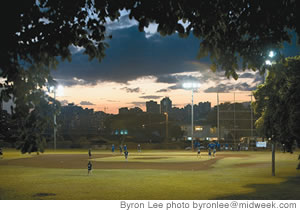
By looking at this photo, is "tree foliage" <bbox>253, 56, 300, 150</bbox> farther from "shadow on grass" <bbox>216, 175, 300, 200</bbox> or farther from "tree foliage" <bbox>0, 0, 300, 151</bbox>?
"tree foliage" <bbox>0, 0, 300, 151</bbox>

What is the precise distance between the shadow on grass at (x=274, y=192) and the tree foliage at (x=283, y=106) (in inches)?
117

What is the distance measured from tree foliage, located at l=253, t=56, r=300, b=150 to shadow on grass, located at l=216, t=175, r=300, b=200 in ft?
9.76

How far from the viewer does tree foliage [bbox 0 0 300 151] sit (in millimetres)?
8555

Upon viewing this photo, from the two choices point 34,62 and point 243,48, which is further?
point 243,48

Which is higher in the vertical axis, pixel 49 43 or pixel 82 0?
pixel 82 0

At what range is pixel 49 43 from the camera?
366 inches

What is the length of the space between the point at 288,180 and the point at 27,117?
19.3 meters

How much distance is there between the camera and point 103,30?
401 inches

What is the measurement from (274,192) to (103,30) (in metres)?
12.2

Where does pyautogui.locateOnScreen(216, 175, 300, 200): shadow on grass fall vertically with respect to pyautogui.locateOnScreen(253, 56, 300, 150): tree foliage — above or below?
below

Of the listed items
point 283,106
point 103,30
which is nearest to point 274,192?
point 283,106

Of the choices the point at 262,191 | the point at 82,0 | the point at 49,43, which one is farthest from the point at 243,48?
the point at 262,191

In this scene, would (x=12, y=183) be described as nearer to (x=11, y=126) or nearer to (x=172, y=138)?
(x=11, y=126)

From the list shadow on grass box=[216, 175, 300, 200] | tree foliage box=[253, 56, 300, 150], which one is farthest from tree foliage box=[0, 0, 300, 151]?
tree foliage box=[253, 56, 300, 150]
